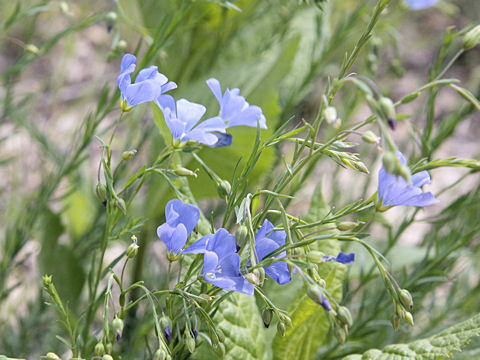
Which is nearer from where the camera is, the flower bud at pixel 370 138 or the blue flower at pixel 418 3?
the flower bud at pixel 370 138

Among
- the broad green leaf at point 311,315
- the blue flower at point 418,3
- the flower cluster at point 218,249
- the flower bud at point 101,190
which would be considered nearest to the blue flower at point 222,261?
the flower cluster at point 218,249

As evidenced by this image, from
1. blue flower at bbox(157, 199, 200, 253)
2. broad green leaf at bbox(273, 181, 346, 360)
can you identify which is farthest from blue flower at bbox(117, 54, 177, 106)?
broad green leaf at bbox(273, 181, 346, 360)

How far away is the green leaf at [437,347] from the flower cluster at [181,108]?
30 centimetres

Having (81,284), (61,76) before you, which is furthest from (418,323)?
(61,76)

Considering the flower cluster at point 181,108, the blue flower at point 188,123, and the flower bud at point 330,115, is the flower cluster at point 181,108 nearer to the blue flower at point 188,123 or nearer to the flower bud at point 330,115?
the blue flower at point 188,123

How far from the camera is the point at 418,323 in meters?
1.27

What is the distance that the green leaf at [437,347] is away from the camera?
1.86 ft

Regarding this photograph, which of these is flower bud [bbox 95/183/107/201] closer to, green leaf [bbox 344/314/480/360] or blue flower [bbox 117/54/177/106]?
blue flower [bbox 117/54/177/106]

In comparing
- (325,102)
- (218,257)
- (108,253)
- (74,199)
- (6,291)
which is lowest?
(108,253)

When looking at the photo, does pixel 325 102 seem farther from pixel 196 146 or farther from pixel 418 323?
pixel 418 323

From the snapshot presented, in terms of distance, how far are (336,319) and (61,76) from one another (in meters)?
1.22

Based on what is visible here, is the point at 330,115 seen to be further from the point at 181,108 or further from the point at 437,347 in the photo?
the point at 437,347

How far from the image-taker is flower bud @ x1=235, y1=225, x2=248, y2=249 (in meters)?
0.48

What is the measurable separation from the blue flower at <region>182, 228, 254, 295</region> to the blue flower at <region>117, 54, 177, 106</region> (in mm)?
150
